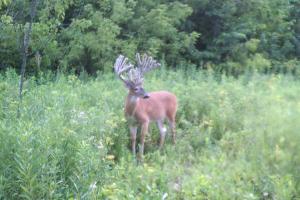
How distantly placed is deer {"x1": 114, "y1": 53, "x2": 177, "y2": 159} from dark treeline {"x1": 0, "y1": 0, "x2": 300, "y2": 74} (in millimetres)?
5318

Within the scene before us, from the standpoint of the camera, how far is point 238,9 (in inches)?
698

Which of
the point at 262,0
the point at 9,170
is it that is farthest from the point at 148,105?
the point at 262,0

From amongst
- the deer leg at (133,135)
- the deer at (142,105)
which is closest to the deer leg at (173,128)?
the deer at (142,105)

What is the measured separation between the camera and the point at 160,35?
16.5 metres

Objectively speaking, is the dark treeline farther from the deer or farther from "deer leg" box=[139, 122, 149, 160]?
"deer leg" box=[139, 122, 149, 160]

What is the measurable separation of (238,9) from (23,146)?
12689mm

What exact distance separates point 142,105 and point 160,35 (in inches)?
290

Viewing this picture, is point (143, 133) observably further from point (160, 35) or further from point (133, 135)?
point (160, 35)

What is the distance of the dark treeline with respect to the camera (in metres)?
15.5

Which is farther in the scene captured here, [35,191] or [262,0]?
[262,0]

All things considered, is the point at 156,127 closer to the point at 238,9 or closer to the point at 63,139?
the point at 63,139

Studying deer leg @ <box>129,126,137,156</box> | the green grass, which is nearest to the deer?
deer leg @ <box>129,126,137,156</box>

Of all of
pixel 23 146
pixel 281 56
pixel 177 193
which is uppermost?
pixel 23 146

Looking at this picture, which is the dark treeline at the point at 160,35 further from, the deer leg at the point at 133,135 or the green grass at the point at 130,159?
the green grass at the point at 130,159
